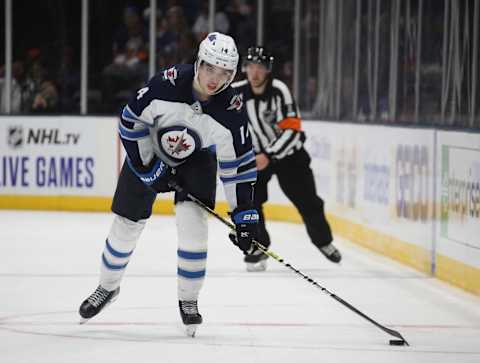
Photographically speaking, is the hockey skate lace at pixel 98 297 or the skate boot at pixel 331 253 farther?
the skate boot at pixel 331 253

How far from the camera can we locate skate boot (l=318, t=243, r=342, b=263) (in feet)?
26.5

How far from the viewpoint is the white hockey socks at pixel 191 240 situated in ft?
17.4

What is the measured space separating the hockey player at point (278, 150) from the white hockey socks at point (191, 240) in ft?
7.76

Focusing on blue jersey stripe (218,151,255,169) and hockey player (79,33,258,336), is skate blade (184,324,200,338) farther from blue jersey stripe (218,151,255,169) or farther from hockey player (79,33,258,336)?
blue jersey stripe (218,151,255,169)

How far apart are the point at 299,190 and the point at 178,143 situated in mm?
2823

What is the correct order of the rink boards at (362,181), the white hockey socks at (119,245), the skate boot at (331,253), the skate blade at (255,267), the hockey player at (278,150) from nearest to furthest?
the white hockey socks at (119,245) → the rink boards at (362,181) → the hockey player at (278,150) → the skate blade at (255,267) → the skate boot at (331,253)

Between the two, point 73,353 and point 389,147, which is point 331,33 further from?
point 73,353

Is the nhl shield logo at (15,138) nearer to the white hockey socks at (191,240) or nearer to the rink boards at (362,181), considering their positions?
the rink boards at (362,181)

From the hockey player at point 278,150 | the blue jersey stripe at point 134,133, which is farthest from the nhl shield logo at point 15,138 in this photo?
the blue jersey stripe at point 134,133

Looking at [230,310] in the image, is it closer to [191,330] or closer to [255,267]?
[191,330]

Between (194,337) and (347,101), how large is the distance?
569 cm

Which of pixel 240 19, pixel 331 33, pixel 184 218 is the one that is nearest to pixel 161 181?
pixel 184 218

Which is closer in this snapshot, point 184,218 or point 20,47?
point 184,218

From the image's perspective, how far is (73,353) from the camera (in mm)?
4949
